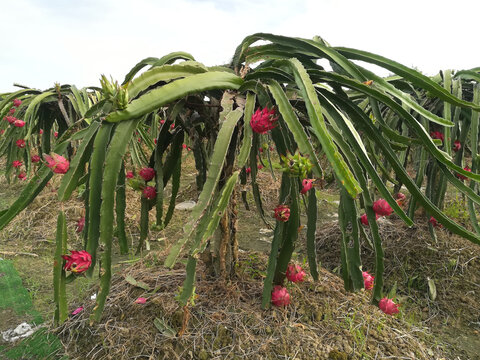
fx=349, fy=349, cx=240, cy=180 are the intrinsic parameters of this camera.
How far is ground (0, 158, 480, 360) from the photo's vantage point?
4.35ft

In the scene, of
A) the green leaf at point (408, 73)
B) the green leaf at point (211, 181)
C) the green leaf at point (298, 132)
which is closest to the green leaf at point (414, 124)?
the green leaf at point (408, 73)

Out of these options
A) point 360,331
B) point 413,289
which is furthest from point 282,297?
point 413,289

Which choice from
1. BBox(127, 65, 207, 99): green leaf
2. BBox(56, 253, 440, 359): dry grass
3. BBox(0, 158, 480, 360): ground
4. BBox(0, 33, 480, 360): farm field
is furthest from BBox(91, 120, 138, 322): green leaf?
BBox(56, 253, 440, 359): dry grass

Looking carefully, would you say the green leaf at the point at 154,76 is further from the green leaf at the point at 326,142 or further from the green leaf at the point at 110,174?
the green leaf at the point at 326,142

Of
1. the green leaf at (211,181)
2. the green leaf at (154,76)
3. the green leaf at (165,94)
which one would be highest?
the green leaf at (154,76)

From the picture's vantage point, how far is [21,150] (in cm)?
322

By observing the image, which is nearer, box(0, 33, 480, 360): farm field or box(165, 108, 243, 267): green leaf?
box(165, 108, 243, 267): green leaf

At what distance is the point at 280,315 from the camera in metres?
1.44

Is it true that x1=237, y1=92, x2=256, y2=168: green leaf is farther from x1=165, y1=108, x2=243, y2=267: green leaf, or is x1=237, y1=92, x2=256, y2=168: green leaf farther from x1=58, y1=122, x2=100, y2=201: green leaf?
x1=58, y1=122, x2=100, y2=201: green leaf

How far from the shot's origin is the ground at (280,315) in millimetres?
1326

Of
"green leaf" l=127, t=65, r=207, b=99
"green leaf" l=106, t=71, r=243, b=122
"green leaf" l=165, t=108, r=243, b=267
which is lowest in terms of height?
"green leaf" l=165, t=108, r=243, b=267

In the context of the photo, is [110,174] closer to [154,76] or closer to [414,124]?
[154,76]

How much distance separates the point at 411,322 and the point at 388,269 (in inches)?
24.1

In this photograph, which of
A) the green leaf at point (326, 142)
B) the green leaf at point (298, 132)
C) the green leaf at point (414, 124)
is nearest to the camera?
the green leaf at point (326, 142)
